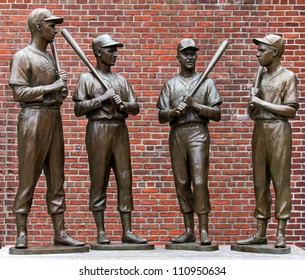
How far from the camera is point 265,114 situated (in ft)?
29.2

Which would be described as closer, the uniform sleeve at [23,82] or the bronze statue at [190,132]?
the uniform sleeve at [23,82]

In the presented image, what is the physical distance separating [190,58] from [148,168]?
2513 millimetres

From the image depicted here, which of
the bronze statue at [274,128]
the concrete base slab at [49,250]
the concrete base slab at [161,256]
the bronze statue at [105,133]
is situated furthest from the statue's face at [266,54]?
the concrete base slab at [49,250]

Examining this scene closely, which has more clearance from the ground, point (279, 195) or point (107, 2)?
point (107, 2)

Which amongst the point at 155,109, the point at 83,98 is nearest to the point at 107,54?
the point at 83,98

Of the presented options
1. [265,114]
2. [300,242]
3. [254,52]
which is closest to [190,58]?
[265,114]

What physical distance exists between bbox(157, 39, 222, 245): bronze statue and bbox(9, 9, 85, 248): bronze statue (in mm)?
1168

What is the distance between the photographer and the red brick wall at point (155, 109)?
11.3 metres

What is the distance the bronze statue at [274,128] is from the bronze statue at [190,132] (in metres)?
0.50

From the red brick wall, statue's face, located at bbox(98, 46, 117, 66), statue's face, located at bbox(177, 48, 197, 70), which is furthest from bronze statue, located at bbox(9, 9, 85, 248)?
the red brick wall

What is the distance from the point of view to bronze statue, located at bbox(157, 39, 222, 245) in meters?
9.03

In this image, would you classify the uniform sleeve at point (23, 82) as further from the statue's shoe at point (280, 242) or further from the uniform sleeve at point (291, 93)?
the statue's shoe at point (280, 242)

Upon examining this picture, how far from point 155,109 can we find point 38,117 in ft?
9.43
